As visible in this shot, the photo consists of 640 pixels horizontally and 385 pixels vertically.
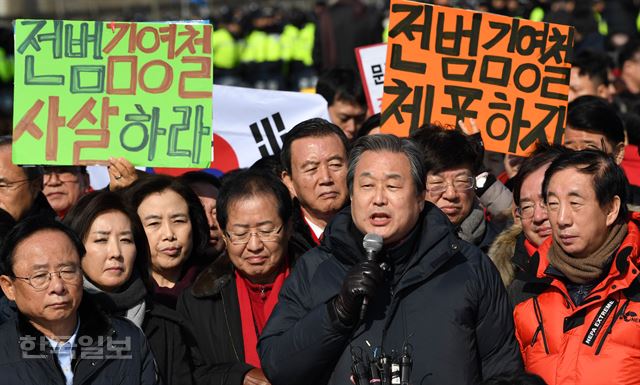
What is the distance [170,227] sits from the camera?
6738 mm

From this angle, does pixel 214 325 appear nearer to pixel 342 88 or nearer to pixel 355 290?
pixel 355 290

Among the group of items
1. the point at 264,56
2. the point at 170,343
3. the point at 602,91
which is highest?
the point at 264,56

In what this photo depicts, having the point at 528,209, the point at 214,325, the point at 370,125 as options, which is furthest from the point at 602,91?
the point at 214,325

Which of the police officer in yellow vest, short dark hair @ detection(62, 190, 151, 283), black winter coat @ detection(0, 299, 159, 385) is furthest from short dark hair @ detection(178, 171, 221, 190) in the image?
the police officer in yellow vest

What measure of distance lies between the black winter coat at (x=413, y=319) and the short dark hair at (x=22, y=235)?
92 cm

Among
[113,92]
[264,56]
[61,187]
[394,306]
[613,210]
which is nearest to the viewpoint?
[394,306]

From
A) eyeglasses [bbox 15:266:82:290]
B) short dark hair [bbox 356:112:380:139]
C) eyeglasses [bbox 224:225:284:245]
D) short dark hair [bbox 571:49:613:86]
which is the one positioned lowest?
eyeglasses [bbox 15:266:82:290]

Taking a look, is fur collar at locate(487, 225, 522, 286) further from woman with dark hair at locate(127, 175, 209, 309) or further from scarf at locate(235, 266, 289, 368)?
woman with dark hair at locate(127, 175, 209, 309)

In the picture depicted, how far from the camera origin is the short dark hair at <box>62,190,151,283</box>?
240 inches

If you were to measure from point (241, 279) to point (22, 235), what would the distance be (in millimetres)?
1222

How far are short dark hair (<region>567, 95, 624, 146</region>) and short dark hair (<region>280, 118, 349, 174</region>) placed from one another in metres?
1.49

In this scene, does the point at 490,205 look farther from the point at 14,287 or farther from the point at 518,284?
the point at 14,287

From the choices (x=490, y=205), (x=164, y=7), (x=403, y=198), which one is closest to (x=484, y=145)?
(x=490, y=205)

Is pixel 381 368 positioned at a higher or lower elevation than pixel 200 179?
lower
